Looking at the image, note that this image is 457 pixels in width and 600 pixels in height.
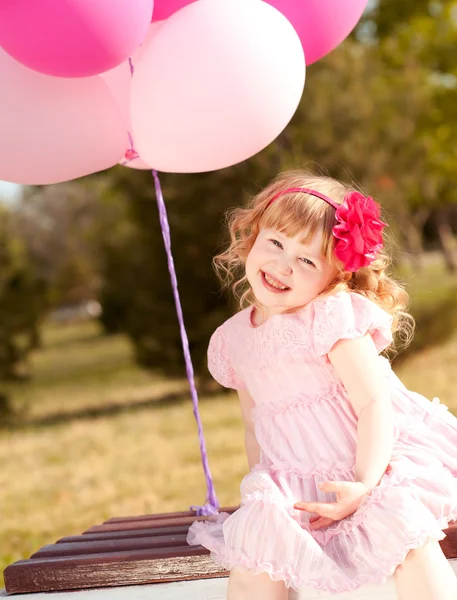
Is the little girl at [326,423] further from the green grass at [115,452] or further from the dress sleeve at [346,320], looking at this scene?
the green grass at [115,452]

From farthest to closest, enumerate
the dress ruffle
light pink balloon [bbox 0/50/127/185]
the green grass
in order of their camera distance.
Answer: the green grass
light pink balloon [bbox 0/50/127/185]
the dress ruffle

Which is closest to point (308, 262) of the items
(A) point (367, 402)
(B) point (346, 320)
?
(B) point (346, 320)

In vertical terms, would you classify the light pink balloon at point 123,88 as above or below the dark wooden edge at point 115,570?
above

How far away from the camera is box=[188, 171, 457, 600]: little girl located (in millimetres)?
1947

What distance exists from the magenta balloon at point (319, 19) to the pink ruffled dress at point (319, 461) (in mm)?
1154

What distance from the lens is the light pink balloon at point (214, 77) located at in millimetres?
2580

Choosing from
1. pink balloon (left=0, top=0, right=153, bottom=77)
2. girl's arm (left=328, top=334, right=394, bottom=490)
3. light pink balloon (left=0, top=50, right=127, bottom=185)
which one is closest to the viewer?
girl's arm (left=328, top=334, right=394, bottom=490)

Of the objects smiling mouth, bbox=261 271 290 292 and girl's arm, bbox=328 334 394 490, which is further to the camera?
smiling mouth, bbox=261 271 290 292

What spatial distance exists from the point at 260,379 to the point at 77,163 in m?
1.11

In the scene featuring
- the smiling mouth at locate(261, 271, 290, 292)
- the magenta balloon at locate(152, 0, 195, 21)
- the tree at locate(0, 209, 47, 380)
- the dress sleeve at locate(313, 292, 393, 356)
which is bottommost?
the dress sleeve at locate(313, 292, 393, 356)

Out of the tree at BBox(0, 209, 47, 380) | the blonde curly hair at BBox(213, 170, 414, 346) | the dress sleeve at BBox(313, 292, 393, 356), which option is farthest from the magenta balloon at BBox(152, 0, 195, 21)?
the tree at BBox(0, 209, 47, 380)

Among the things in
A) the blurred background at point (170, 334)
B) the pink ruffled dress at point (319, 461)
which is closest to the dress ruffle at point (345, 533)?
the pink ruffled dress at point (319, 461)

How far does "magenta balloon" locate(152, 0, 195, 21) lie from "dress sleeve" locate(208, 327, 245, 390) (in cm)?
113

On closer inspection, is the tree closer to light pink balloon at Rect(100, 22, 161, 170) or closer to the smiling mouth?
light pink balloon at Rect(100, 22, 161, 170)
